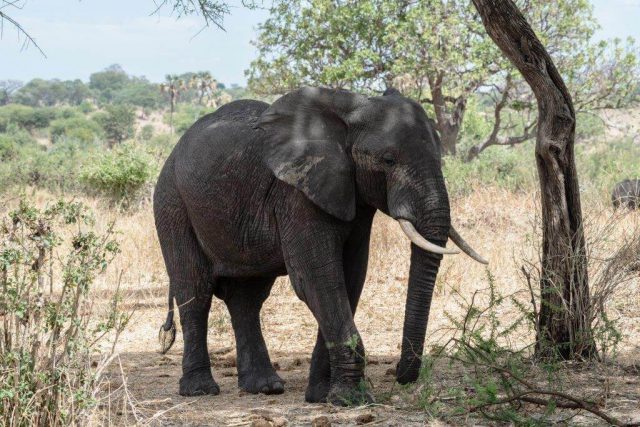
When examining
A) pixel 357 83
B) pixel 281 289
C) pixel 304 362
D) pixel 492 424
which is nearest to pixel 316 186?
pixel 492 424

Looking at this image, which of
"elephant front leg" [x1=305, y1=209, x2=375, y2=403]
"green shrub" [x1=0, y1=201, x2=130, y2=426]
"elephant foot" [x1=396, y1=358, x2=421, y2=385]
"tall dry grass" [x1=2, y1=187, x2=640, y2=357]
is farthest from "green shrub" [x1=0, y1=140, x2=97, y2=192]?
"green shrub" [x1=0, y1=201, x2=130, y2=426]

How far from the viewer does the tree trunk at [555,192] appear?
662cm

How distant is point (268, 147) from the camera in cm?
602

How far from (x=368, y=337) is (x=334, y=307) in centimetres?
324

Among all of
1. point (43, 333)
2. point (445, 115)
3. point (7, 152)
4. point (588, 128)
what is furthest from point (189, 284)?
point (588, 128)

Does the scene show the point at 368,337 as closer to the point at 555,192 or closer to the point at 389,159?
the point at 555,192

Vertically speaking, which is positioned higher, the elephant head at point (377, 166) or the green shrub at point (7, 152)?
the green shrub at point (7, 152)

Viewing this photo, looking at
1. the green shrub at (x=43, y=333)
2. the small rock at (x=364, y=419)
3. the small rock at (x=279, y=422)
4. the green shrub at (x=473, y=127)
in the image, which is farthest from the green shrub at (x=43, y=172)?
the green shrub at (x=43, y=333)

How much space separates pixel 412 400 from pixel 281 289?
5384 millimetres

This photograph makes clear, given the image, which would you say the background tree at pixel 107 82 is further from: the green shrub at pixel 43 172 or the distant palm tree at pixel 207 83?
the green shrub at pixel 43 172

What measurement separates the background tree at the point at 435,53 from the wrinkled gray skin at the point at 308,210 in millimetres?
17722

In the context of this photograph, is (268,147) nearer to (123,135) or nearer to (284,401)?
(284,401)

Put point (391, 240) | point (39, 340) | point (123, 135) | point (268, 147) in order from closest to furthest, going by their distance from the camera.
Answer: point (39, 340)
point (268, 147)
point (391, 240)
point (123, 135)

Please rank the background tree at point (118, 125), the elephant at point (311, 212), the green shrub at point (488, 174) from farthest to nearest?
the background tree at point (118, 125), the green shrub at point (488, 174), the elephant at point (311, 212)
